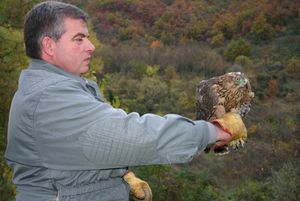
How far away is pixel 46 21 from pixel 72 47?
13 cm

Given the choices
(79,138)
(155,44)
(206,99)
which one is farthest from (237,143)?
(155,44)

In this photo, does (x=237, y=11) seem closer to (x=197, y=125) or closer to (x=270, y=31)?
(x=270, y=31)

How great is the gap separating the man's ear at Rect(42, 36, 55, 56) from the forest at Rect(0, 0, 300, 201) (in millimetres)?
7206

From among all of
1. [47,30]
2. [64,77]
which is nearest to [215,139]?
[64,77]

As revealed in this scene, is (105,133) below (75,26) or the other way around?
below

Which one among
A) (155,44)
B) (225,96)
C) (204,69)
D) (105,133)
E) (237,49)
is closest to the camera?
(105,133)

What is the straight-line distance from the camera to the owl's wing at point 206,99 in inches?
75.0

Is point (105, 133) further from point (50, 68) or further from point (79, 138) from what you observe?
point (50, 68)

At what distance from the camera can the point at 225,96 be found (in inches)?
74.8

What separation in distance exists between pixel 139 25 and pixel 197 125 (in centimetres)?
5263

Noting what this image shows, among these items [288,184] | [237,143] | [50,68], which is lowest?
[288,184]

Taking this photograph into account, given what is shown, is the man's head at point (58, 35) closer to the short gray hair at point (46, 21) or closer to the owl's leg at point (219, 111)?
the short gray hair at point (46, 21)

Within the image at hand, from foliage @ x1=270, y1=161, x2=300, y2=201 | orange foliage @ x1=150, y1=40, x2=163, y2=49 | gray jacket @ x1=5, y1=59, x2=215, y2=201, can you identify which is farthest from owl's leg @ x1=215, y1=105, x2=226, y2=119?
orange foliage @ x1=150, y1=40, x2=163, y2=49

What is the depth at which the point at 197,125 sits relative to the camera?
4.89 ft
